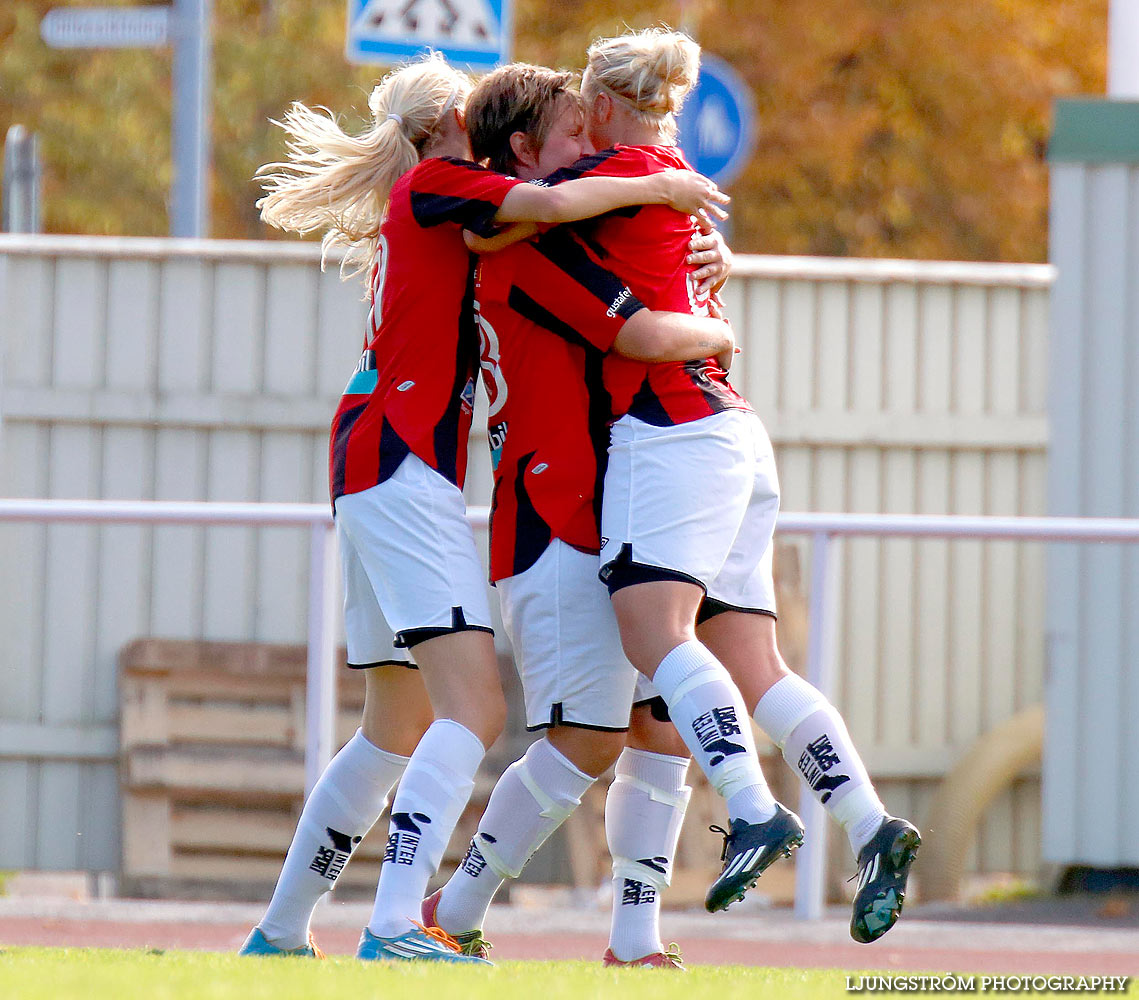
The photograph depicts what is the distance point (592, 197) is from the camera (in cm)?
367

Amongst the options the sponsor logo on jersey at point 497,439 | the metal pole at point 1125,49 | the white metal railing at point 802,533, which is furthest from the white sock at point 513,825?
the metal pole at point 1125,49

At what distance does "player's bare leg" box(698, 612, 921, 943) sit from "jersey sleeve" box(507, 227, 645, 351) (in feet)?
2.19

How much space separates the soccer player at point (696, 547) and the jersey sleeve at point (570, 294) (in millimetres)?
63

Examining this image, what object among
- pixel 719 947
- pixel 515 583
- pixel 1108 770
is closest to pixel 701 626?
pixel 515 583

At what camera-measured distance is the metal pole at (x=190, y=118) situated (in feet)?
30.2

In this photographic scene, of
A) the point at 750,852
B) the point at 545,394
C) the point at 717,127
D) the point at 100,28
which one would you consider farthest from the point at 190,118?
the point at 750,852

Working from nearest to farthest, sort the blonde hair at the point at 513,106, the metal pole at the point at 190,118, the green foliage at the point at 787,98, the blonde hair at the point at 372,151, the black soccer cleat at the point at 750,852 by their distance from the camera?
the black soccer cleat at the point at 750,852 → the blonde hair at the point at 513,106 → the blonde hair at the point at 372,151 → the metal pole at the point at 190,118 → the green foliage at the point at 787,98

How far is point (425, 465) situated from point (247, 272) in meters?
3.76

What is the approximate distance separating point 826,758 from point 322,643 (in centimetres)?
248

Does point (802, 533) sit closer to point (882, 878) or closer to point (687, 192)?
point (687, 192)

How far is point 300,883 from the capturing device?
13.4 ft

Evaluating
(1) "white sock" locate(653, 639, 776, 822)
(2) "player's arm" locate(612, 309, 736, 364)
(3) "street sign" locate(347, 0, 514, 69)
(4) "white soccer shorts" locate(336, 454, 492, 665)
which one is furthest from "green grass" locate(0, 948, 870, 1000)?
(3) "street sign" locate(347, 0, 514, 69)

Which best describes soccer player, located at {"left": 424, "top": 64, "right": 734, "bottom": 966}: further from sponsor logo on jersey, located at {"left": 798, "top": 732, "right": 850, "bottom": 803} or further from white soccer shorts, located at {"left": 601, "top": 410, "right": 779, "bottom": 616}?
sponsor logo on jersey, located at {"left": 798, "top": 732, "right": 850, "bottom": 803}

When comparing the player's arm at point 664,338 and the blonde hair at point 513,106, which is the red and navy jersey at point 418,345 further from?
the player's arm at point 664,338
